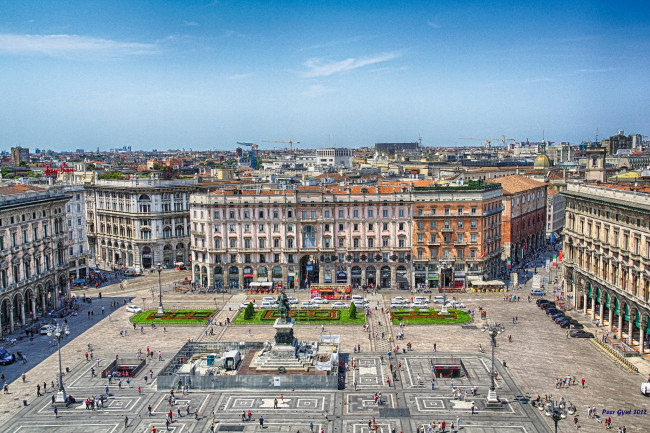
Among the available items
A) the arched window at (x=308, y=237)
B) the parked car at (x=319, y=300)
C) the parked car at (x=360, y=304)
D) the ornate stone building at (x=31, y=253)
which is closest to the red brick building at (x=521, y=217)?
the arched window at (x=308, y=237)

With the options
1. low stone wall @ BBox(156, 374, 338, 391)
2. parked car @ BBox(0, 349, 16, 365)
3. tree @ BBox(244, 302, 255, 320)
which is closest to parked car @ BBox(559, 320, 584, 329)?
low stone wall @ BBox(156, 374, 338, 391)

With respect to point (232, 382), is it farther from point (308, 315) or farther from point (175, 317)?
point (175, 317)

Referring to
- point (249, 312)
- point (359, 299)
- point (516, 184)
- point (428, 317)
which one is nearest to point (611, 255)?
point (428, 317)

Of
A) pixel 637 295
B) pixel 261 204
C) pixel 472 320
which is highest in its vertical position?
pixel 261 204

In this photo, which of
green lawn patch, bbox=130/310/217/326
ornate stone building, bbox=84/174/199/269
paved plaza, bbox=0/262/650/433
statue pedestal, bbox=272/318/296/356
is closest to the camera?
Answer: paved plaza, bbox=0/262/650/433

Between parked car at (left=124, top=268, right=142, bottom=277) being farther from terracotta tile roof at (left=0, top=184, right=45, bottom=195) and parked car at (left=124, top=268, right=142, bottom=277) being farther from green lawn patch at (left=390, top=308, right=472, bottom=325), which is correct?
green lawn patch at (left=390, top=308, right=472, bottom=325)

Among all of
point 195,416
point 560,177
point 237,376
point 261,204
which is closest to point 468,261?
point 261,204

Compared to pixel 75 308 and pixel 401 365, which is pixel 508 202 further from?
pixel 75 308
